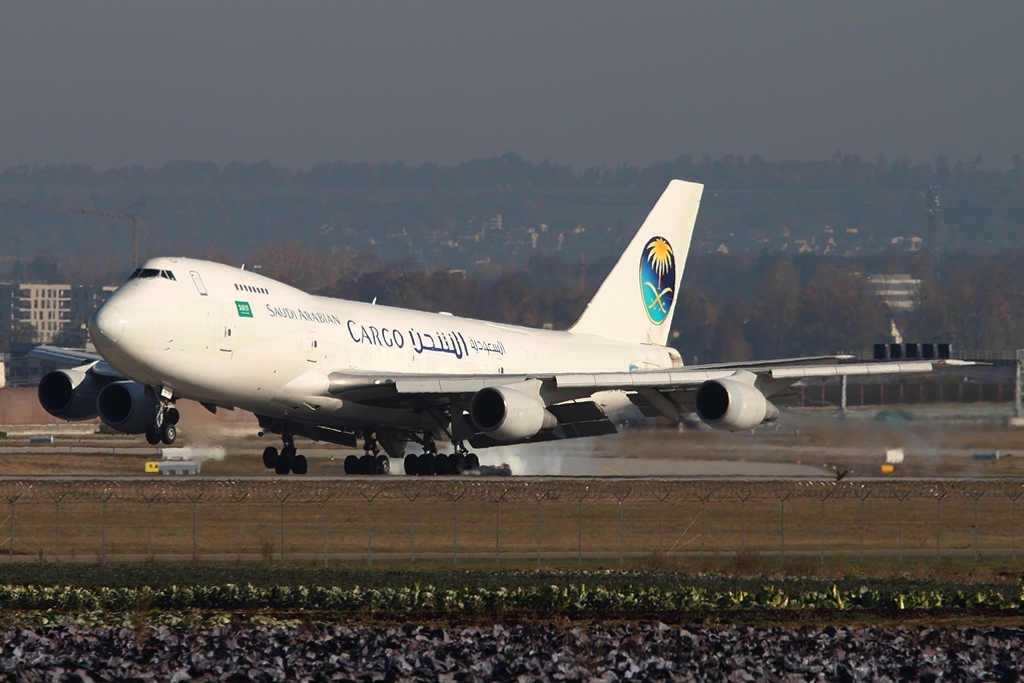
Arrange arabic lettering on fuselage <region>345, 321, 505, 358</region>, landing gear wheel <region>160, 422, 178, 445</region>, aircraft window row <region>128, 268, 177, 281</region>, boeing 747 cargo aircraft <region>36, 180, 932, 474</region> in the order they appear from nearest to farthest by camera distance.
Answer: landing gear wheel <region>160, 422, 178, 445</region>
boeing 747 cargo aircraft <region>36, 180, 932, 474</region>
aircraft window row <region>128, 268, 177, 281</region>
arabic lettering on fuselage <region>345, 321, 505, 358</region>

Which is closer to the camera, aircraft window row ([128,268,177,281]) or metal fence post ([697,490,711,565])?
metal fence post ([697,490,711,565])

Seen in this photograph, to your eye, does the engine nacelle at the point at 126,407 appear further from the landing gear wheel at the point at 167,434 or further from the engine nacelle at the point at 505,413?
the engine nacelle at the point at 505,413

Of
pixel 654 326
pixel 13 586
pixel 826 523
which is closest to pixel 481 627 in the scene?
pixel 13 586

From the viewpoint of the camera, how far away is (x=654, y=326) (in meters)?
56.0

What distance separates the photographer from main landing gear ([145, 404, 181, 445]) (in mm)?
37781

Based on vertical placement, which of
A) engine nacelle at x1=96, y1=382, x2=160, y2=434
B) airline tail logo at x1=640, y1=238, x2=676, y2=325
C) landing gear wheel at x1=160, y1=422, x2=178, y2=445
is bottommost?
landing gear wheel at x1=160, y1=422, x2=178, y2=445

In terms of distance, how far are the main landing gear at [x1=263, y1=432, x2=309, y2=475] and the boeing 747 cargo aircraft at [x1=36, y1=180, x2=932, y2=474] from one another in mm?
42

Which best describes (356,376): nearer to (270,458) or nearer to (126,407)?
(270,458)

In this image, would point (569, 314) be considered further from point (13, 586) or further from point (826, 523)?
point (13, 586)

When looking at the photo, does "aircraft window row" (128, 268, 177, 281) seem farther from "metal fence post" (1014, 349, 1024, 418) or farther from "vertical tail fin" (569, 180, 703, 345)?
"metal fence post" (1014, 349, 1024, 418)

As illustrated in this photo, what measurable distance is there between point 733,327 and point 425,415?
142 m

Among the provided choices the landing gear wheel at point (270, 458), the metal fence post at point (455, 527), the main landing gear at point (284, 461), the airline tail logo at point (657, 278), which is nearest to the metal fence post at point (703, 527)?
the metal fence post at point (455, 527)

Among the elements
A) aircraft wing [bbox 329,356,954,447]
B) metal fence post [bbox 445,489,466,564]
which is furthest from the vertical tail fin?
metal fence post [bbox 445,489,466,564]

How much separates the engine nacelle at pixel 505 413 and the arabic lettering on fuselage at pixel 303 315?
4607mm
